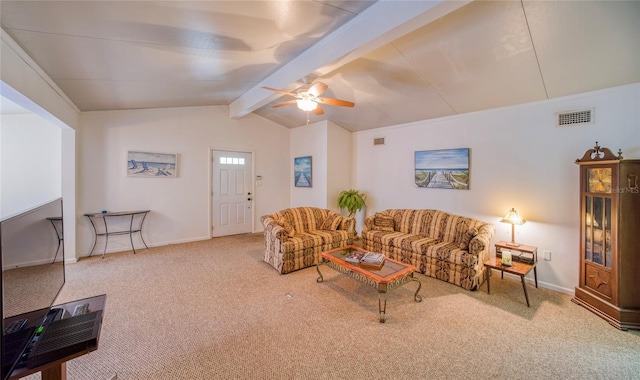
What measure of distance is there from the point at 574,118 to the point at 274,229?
4192mm

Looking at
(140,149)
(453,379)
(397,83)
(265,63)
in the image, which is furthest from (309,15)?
(140,149)

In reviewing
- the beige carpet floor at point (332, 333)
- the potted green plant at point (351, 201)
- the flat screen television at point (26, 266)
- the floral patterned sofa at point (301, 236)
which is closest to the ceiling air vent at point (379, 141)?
the potted green plant at point (351, 201)

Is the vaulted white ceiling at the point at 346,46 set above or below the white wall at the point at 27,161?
above

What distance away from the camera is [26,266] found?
1.33 metres

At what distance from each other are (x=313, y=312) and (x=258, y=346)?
27.5 inches

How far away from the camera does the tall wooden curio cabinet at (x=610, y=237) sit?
2441mm

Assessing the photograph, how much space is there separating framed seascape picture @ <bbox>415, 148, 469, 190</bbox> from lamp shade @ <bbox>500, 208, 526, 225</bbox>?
74cm

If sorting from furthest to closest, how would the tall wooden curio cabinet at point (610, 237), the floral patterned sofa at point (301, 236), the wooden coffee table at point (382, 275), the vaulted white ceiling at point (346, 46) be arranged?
the floral patterned sofa at point (301, 236) → the wooden coffee table at point (382, 275) → the tall wooden curio cabinet at point (610, 237) → the vaulted white ceiling at point (346, 46)

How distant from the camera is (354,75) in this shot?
3.66 meters

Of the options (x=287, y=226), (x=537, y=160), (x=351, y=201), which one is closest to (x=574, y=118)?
(x=537, y=160)

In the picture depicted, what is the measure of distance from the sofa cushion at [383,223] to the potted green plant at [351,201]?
0.87 metres

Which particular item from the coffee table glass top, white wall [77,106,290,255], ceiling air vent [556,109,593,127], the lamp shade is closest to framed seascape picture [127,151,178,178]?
white wall [77,106,290,255]

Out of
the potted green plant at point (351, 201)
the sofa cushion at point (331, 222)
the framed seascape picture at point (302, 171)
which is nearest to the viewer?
the sofa cushion at point (331, 222)

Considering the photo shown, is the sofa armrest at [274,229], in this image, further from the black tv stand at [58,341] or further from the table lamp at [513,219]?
the table lamp at [513,219]
